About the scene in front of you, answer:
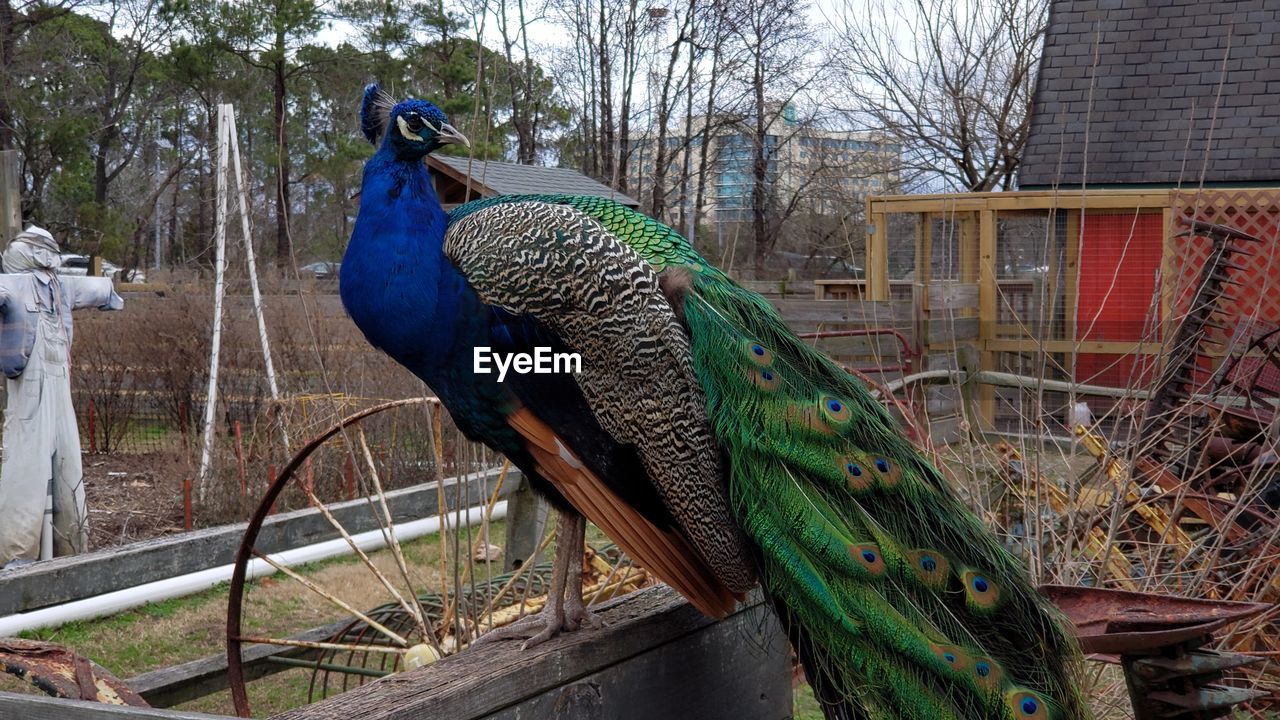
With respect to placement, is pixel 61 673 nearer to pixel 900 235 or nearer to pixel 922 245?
pixel 922 245

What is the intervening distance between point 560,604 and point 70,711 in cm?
104

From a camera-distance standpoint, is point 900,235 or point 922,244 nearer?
point 922,244

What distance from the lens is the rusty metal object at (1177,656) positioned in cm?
203

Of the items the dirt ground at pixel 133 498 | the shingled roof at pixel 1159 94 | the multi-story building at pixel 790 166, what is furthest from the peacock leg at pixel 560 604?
the multi-story building at pixel 790 166

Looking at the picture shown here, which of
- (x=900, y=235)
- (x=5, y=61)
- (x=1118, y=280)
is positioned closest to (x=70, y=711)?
(x=1118, y=280)

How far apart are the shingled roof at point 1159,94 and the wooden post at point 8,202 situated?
1019 centimetres

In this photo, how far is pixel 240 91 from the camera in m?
26.1

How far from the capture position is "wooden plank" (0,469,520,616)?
3.80m

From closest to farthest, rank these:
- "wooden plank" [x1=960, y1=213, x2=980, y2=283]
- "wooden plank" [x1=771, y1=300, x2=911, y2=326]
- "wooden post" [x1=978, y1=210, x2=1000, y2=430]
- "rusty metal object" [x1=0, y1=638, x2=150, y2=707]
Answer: "rusty metal object" [x1=0, y1=638, x2=150, y2=707] < "wooden plank" [x1=771, y1=300, x2=911, y2=326] < "wooden post" [x1=978, y1=210, x2=1000, y2=430] < "wooden plank" [x1=960, y1=213, x2=980, y2=283]

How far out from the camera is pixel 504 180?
8.48 metres

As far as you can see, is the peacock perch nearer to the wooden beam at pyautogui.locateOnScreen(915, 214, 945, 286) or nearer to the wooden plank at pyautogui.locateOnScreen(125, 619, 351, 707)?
the wooden plank at pyautogui.locateOnScreen(125, 619, 351, 707)

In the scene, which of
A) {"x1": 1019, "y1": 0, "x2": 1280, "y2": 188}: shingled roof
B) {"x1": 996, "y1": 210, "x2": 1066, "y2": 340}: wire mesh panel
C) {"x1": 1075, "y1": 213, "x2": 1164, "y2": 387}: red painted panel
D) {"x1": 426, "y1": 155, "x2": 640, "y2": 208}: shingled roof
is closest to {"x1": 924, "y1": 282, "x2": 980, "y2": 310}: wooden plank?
{"x1": 996, "y1": 210, "x2": 1066, "y2": 340}: wire mesh panel

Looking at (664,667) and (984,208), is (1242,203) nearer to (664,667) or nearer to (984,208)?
(984,208)

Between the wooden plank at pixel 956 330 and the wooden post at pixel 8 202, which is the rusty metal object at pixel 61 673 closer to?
the wooden post at pixel 8 202
